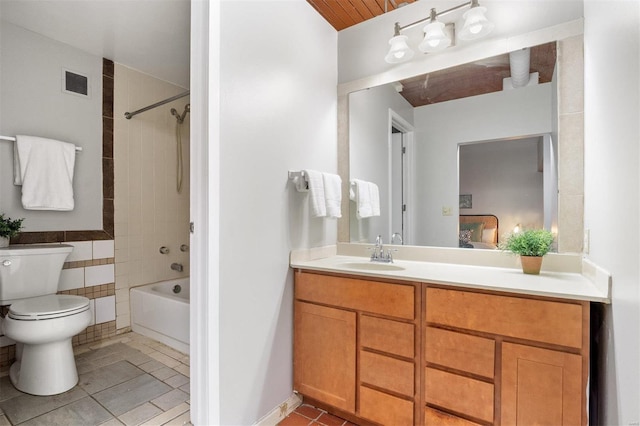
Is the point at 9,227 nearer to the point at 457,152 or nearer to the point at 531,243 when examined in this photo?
the point at 457,152

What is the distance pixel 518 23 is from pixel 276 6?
52.1 inches

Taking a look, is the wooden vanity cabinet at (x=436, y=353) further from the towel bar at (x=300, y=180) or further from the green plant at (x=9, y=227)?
the green plant at (x=9, y=227)

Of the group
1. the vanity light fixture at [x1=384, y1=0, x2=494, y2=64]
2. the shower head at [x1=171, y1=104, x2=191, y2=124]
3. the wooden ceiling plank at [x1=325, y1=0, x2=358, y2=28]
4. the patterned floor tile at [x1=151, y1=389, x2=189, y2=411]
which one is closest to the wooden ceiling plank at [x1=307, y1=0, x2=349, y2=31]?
A: the wooden ceiling plank at [x1=325, y1=0, x2=358, y2=28]

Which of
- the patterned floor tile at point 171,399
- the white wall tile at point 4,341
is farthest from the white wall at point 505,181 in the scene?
the white wall tile at point 4,341

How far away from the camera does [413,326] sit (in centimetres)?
140

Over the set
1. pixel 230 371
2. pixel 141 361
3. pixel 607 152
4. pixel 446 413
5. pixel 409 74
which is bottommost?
pixel 141 361

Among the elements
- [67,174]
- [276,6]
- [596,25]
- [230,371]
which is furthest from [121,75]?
[596,25]

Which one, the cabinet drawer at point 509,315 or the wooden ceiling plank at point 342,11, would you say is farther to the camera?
the wooden ceiling plank at point 342,11

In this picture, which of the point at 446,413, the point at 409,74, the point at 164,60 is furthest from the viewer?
the point at 164,60

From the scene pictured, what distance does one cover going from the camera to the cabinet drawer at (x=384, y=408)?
4.64 ft

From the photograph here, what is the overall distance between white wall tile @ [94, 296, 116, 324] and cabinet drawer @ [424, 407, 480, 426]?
258 centimetres

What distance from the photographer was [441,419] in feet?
4.35

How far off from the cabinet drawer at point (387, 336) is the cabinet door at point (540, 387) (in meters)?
0.38

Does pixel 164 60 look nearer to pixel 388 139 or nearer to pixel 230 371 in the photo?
pixel 388 139
